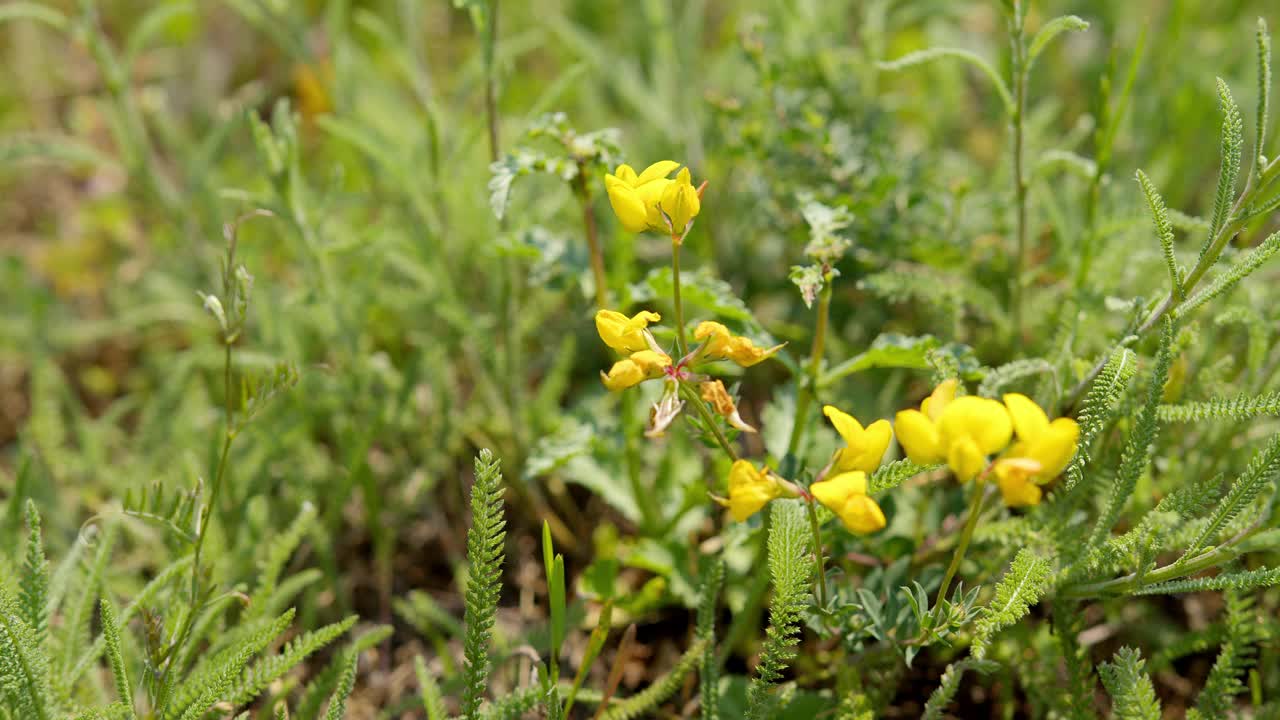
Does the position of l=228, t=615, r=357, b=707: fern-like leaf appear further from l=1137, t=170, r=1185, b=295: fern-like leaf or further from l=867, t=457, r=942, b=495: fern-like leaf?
l=1137, t=170, r=1185, b=295: fern-like leaf

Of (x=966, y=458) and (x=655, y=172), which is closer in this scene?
(x=966, y=458)

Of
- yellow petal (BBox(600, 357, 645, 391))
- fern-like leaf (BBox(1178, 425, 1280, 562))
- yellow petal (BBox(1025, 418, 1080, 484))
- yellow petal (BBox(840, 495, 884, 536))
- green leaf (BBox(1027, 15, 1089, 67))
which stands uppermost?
green leaf (BBox(1027, 15, 1089, 67))

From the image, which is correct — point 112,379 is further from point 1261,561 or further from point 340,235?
point 1261,561

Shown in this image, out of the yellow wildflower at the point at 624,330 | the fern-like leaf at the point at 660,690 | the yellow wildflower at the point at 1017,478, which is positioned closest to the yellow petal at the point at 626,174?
the yellow wildflower at the point at 624,330

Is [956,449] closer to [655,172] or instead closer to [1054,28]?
[655,172]

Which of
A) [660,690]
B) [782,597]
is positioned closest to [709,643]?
[660,690]

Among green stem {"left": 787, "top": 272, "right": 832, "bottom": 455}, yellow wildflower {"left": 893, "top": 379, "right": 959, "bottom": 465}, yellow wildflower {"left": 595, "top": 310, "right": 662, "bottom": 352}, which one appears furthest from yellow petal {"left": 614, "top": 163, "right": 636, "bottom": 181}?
yellow wildflower {"left": 893, "top": 379, "right": 959, "bottom": 465}
